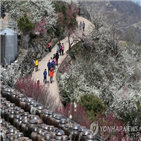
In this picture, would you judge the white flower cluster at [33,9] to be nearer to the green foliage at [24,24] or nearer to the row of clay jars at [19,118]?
the green foliage at [24,24]

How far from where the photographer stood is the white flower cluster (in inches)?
1181

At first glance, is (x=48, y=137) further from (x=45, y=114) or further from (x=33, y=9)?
(x=33, y=9)

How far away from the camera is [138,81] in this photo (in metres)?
24.4

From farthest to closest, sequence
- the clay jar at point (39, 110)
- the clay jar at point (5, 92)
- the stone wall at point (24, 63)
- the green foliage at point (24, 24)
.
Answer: the green foliage at point (24, 24), the stone wall at point (24, 63), the clay jar at point (5, 92), the clay jar at point (39, 110)

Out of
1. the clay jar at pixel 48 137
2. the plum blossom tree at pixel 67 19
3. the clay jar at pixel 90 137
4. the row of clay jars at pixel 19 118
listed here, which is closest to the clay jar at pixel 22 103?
the row of clay jars at pixel 19 118

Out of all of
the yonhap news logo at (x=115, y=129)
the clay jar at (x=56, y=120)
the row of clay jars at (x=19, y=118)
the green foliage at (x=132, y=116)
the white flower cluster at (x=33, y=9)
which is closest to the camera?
the row of clay jars at (x=19, y=118)

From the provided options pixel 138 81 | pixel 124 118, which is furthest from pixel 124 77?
pixel 124 118

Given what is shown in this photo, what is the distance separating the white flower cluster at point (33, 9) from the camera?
98.4 ft

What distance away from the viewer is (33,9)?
102 feet

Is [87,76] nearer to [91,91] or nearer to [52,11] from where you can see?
[91,91]

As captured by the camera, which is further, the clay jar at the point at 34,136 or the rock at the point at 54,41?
the rock at the point at 54,41

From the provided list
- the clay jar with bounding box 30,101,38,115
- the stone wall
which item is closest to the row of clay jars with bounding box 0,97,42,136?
the clay jar with bounding box 30,101,38,115

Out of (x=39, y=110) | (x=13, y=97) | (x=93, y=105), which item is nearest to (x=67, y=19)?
(x=93, y=105)

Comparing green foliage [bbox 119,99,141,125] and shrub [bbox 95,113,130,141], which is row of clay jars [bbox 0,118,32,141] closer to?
shrub [bbox 95,113,130,141]
